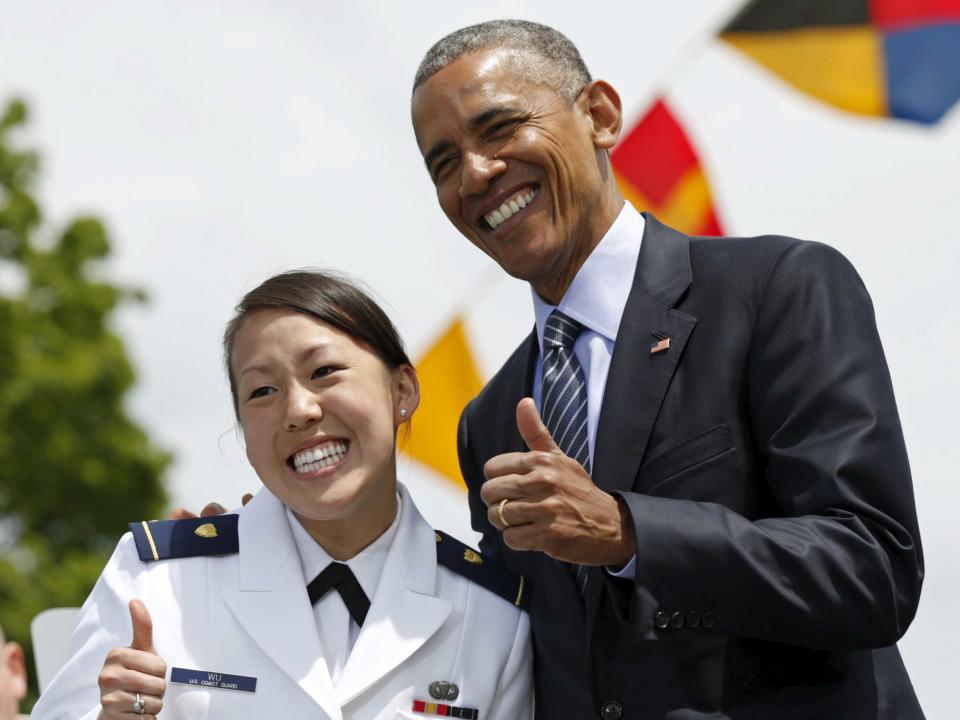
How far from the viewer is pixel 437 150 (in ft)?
11.5

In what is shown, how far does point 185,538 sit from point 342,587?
36 cm

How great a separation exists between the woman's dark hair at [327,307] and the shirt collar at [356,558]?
0.32 m

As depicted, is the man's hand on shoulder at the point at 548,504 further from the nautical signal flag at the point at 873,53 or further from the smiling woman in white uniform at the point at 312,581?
the nautical signal flag at the point at 873,53

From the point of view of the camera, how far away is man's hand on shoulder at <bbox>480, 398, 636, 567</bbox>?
2.67 meters

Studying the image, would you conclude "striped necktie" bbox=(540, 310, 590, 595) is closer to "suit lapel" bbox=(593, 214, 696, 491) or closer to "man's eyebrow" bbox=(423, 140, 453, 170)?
"suit lapel" bbox=(593, 214, 696, 491)

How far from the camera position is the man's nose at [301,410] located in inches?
130

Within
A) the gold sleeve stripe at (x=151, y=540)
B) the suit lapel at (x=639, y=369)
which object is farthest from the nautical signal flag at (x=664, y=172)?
the gold sleeve stripe at (x=151, y=540)

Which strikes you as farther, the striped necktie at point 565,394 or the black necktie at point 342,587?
the black necktie at point 342,587

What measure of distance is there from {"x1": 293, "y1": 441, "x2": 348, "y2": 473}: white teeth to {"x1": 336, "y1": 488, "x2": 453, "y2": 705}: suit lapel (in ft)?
0.90

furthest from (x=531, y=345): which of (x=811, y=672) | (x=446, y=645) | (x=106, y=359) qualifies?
(x=106, y=359)

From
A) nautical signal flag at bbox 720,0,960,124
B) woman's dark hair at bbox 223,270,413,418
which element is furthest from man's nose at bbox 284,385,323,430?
nautical signal flag at bbox 720,0,960,124

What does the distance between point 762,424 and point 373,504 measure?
3.04 ft

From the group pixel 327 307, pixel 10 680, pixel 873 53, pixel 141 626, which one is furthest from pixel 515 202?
pixel 873 53

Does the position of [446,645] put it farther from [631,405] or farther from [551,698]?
[631,405]
